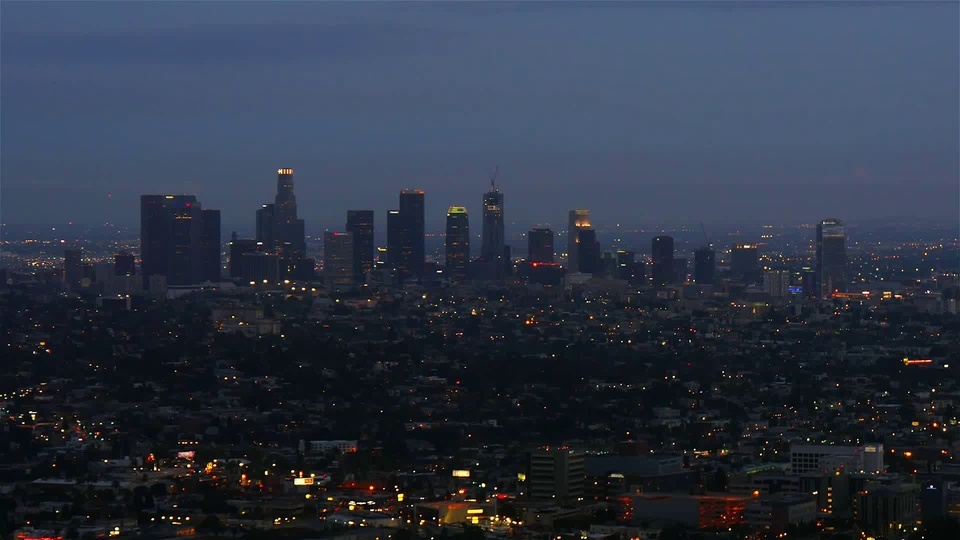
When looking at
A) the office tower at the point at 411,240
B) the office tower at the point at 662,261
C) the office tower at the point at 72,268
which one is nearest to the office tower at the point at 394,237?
the office tower at the point at 411,240

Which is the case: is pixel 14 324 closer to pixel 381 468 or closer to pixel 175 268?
pixel 175 268

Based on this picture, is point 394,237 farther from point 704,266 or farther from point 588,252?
point 704,266

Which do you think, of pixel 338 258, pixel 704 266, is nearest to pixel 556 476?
pixel 338 258

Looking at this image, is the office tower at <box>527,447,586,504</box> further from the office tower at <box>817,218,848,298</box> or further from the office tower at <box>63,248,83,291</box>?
the office tower at <box>817,218,848,298</box>

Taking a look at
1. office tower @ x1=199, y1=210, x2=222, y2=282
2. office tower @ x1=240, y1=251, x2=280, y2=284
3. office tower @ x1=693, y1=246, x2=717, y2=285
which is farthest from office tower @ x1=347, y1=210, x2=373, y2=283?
office tower @ x1=693, y1=246, x2=717, y2=285

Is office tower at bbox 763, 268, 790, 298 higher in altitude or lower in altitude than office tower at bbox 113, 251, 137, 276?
lower

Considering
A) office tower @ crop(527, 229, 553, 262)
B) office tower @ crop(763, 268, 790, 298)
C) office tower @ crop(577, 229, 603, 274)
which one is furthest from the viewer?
office tower @ crop(527, 229, 553, 262)

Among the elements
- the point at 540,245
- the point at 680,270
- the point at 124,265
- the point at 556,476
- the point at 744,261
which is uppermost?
the point at 540,245

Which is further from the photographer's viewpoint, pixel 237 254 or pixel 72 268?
pixel 237 254
